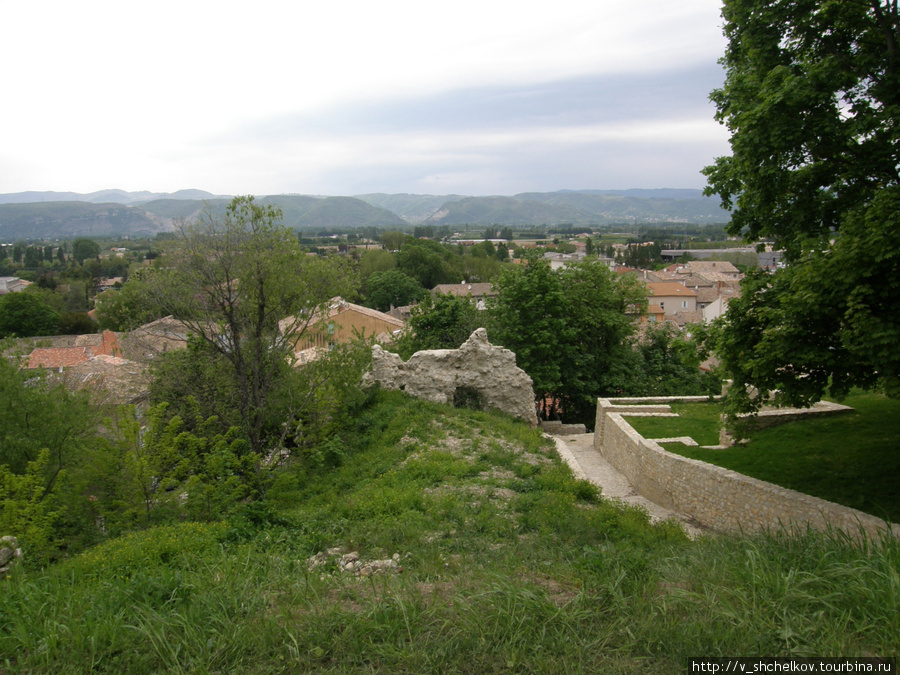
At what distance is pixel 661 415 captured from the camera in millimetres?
18297

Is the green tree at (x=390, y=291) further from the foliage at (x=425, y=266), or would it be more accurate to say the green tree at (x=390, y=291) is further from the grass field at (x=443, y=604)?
the grass field at (x=443, y=604)

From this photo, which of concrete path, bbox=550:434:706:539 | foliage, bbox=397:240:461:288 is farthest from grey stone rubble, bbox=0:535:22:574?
foliage, bbox=397:240:461:288

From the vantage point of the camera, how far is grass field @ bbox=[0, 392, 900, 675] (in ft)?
15.3

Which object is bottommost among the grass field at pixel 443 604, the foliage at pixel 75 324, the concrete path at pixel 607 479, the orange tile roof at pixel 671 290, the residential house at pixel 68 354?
the foliage at pixel 75 324

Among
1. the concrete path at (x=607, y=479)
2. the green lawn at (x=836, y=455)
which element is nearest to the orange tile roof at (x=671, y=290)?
the concrete path at (x=607, y=479)

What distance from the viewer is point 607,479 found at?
15602 mm

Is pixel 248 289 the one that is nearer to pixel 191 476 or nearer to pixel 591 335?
pixel 191 476

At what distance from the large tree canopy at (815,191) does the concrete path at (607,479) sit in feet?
12.7

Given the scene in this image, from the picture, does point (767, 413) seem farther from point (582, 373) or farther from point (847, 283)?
point (582, 373)

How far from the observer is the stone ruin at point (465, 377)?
18219 mm

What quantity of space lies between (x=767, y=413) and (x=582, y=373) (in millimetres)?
11203

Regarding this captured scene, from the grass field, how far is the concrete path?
3914 mm

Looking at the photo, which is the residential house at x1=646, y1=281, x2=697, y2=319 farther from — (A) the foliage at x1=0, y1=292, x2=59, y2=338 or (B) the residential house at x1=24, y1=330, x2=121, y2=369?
(A) the foliage at x1=0, y1=292, x2=59, y2=338

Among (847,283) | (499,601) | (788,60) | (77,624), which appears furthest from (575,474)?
(77,624)
